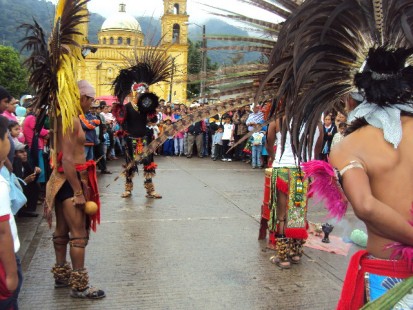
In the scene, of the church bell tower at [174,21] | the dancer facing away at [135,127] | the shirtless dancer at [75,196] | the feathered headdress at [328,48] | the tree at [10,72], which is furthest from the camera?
the tree at [10,72]

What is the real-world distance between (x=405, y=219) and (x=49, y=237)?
4.80 m

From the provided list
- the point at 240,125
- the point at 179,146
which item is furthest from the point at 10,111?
the point at 179,146

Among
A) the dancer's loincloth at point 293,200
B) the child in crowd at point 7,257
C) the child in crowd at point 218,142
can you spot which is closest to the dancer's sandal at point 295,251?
the dancer's loincloth at point 293,200

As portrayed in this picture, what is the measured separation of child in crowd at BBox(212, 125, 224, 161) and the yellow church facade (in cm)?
195

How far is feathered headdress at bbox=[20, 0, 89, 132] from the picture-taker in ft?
12.3

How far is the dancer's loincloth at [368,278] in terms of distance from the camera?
2045 mm

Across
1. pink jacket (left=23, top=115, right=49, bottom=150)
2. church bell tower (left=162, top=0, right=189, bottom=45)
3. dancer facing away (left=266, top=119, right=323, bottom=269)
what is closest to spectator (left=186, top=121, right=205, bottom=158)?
church bell tower (left=162, top=0, right=189, bottom=45)

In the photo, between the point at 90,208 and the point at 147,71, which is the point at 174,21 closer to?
the point at 147,71

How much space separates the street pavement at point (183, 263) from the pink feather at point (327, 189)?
54cm

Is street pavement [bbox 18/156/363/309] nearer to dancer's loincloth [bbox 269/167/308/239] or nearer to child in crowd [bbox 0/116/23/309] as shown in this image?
dancer's loincloth [bbox 269/167/308/239]

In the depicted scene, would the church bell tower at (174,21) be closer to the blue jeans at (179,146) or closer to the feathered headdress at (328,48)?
the feathered headdress at (328,48)

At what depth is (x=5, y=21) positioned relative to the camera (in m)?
66.7

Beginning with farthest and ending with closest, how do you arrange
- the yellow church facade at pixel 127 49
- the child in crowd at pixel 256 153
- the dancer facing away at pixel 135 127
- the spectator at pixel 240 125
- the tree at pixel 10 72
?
1. the tree at pixel 10 72
2. the spectator at pixel 240 125
3. the child in crowd at pixel 256 153
4. the dancer facing away at pixel 135 127
5. the yellow church facade at pixel 127 49

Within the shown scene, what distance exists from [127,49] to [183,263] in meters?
5.07
